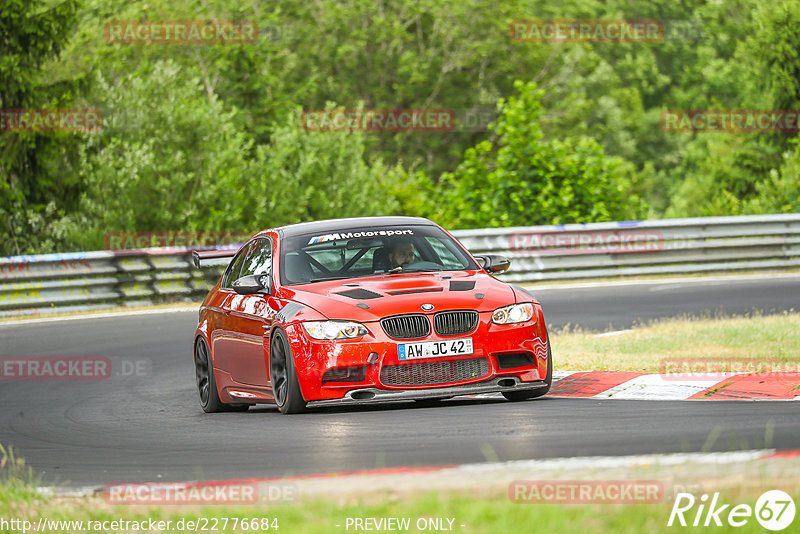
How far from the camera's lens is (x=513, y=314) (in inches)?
372

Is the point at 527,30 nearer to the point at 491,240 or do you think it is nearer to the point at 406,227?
the point at 491,240

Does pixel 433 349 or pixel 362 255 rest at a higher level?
pixel 362 255

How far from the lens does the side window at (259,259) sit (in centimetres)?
1073

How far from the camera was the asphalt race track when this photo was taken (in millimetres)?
7043

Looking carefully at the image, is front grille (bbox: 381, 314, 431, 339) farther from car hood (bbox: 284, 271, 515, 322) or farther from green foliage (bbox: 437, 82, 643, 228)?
green foliage (bbox: 437, 82, 643, 228)

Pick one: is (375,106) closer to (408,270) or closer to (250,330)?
(408,270)

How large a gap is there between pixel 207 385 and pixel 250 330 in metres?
1.11

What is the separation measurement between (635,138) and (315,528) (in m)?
78.2
